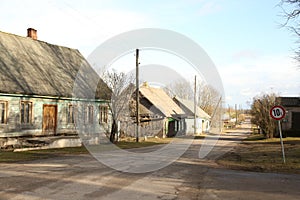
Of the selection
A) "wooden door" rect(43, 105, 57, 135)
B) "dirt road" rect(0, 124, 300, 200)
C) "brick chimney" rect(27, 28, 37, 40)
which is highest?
"brick chimney" rect(27, 28, 37, 40)

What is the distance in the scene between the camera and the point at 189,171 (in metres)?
11.9

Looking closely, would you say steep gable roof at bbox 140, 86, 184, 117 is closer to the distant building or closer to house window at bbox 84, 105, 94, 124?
the distant building

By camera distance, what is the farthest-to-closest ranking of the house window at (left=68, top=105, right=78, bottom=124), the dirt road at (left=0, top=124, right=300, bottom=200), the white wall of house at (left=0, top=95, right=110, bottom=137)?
1. the house window at (left=68, top=105, right=78, bottom=124)
2. the white wall of house at (left=0, top=95, right=110, bottom=137)
3. the dirt road at (left=0, top=124, right=300, bottom=200)

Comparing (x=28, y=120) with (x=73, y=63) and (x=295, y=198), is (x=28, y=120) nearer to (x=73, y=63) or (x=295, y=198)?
(x=73, y=63)

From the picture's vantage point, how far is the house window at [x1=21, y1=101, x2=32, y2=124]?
21875 mm

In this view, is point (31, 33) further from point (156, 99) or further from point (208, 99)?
point (208, 99)

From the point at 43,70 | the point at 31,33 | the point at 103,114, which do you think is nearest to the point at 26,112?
the point at 43,70

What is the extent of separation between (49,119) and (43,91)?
7.19ft

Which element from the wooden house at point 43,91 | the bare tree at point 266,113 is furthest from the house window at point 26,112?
the bare tree at point 266,113

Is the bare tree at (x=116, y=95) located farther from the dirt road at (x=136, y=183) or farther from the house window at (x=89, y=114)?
the dirt road at (x=136, y=183)

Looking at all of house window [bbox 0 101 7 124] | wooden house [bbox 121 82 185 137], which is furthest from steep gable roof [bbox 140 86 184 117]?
house window [bbox 0 101 7 124]

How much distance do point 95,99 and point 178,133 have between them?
21.5 meters

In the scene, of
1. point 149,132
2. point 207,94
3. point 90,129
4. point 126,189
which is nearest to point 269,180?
point 126,189

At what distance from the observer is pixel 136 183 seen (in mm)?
9156
